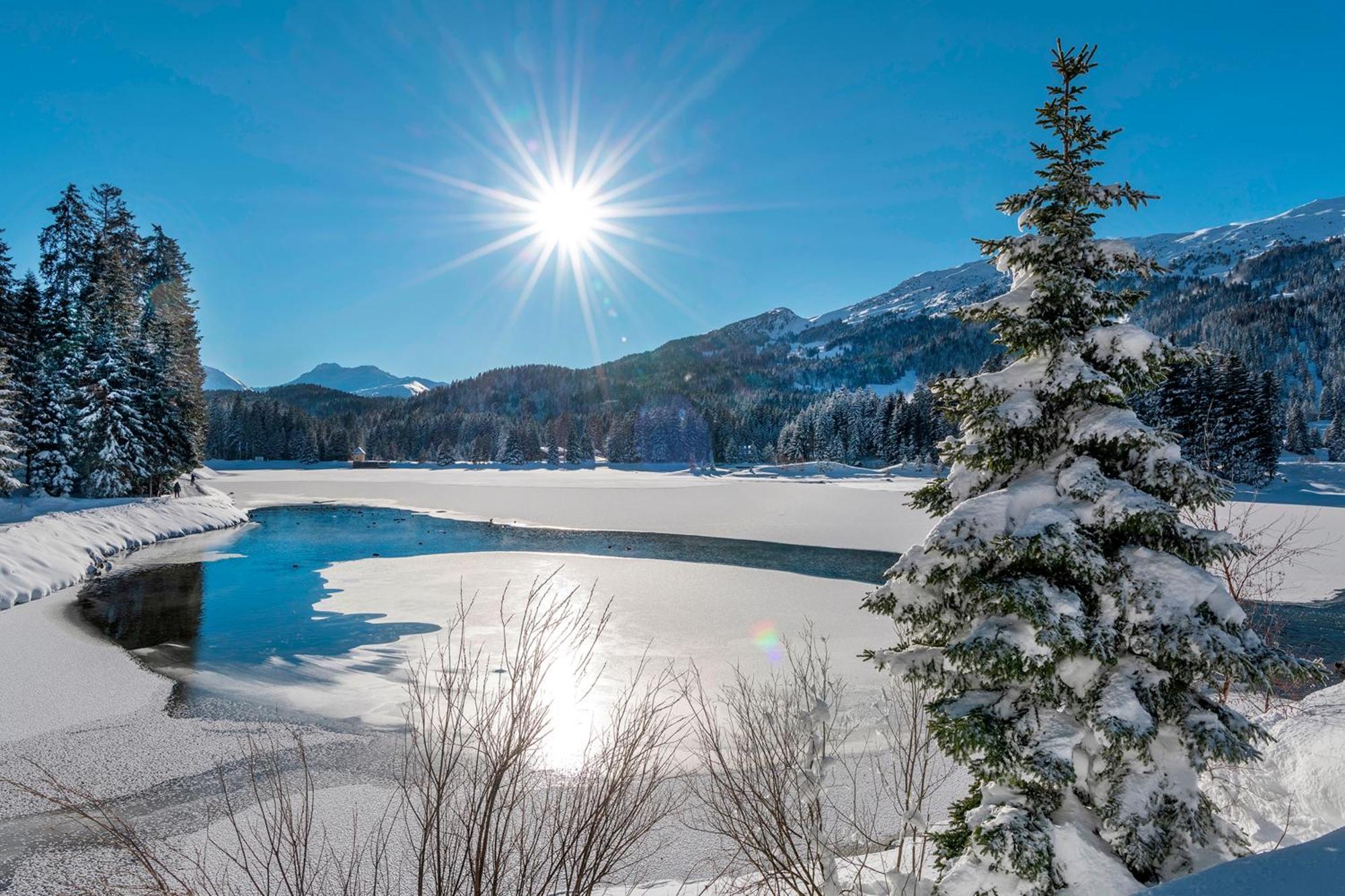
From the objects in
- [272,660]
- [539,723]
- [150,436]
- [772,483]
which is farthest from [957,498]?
[772,483]

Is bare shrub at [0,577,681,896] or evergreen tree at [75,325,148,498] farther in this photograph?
evergreen tree at [75,325,148,498]

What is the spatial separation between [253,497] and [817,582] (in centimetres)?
4265

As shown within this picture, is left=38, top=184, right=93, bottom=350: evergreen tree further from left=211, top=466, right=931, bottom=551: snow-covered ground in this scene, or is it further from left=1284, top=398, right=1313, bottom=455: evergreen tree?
left=1284, top=398, right=1313, bottom=455: evergreen tree

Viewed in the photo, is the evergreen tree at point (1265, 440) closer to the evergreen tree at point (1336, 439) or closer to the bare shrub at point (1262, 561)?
the bare shrub at point (1262, 561)

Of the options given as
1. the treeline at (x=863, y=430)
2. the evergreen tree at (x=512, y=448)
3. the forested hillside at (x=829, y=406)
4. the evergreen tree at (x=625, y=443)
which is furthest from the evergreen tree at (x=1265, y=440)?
the evergreen tree at (x=512, y=448)

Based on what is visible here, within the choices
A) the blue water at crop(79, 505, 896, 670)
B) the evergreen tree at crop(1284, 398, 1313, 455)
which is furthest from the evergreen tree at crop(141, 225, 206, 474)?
the evergreen tree at crop(1284, 398, 1313, 455)

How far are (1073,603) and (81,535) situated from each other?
93.1 feet

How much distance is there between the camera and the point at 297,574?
18969 millimetres

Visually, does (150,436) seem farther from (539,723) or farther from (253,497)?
(539,723)

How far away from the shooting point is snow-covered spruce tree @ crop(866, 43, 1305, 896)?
3.34 metres

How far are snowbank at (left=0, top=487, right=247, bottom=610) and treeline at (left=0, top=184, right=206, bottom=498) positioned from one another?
10.1ft

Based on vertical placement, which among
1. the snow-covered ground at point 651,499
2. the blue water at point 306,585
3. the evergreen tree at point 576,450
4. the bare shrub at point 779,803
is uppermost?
the evergreen tree at point 576,450

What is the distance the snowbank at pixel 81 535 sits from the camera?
15969 mm

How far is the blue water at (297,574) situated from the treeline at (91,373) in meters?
6.46
